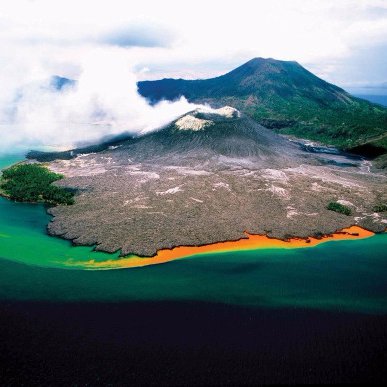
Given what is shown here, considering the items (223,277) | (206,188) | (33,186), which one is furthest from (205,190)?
(33,186)

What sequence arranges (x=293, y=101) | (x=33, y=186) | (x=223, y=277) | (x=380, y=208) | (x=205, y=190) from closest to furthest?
(x=223, y=277) < (x=380, y=208) < (x=205, y=190) < (x=33, y=186) < (x=293, y=101)

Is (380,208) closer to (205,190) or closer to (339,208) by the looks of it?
(339,208)

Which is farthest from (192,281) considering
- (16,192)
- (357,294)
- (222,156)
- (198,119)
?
(198,119)

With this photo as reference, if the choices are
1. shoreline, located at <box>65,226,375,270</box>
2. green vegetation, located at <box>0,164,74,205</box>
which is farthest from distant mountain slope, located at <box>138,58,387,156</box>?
green vegetation, located at <box>0,164,74,205</box>

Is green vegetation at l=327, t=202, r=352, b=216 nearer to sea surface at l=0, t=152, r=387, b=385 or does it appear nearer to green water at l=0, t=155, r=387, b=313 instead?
green water at l=0, t=155, r=387, b=313

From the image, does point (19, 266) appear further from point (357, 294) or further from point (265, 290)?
point (357, 294)

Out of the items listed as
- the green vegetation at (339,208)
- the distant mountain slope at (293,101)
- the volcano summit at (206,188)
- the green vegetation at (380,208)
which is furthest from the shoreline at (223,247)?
the distant mountain slope at (293,101)

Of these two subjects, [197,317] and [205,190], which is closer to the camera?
[197,317]
